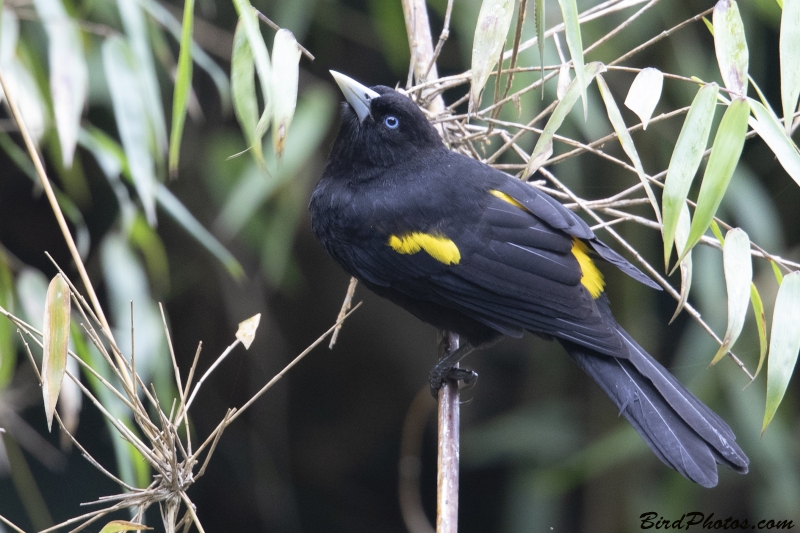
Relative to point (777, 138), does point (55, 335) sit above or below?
below

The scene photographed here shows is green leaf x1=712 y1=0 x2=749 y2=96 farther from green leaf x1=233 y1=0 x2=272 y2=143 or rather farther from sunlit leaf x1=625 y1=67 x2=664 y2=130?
green leaf x1=233 y1=0 x2=272 y2=143

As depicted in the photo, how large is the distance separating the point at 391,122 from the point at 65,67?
3.02 ft

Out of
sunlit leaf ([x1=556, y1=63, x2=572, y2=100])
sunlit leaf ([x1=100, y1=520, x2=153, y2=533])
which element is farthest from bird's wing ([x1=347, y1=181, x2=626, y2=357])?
sunlit leaf ([x1=100, y1=520, x2=153, y2=533])

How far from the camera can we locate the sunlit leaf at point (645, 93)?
1.42m

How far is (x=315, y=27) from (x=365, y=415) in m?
2.09

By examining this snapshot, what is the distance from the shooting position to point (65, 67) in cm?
214

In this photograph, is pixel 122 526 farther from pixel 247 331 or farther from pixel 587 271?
pixel 587 271

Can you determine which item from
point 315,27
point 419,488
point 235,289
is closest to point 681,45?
point 315,27

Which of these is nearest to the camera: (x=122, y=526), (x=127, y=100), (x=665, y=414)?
(x=122, y=526)

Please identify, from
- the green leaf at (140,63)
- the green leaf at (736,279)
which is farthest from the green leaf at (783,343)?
the green leaf at (140,63)

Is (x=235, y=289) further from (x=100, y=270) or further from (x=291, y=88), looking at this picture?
(x=291, y=88)

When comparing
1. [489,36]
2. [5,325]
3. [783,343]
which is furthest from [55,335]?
[783,343]

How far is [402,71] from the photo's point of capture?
3.65m

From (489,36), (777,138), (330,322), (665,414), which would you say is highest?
(489,36)
